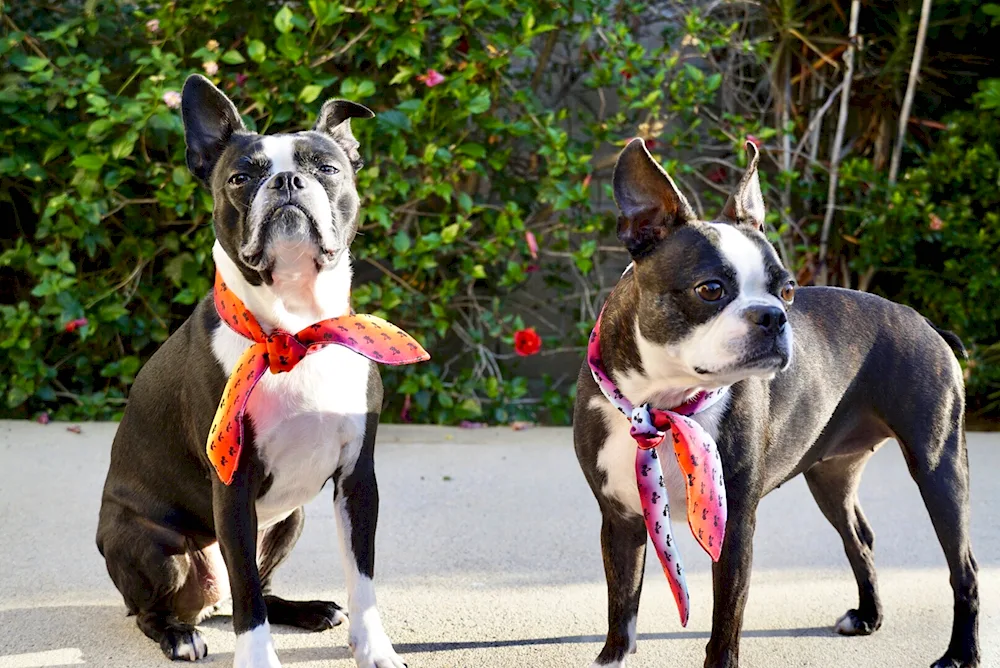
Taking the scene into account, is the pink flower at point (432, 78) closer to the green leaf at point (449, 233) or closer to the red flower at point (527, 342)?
the green leaf at point (449, 233)

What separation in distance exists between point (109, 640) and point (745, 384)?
179 cm

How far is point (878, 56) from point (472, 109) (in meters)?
2.48

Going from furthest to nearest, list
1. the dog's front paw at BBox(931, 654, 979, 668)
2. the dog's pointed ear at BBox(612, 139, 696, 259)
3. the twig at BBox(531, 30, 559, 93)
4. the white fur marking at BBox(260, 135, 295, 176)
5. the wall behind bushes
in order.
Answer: the twig at BBox(531, 30, 559, 93)
the wall behind bushes
the dog's front paw at BBox(931, 654, 979, 668)
the white fur marking at BBox(260, 135, 295, 176)
the dog's pointed ear at BBox(612, 139, 696, 259)

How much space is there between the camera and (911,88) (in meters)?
5.71

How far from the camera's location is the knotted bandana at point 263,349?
249 centimetres

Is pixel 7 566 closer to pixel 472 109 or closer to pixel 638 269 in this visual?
pixel 638 269

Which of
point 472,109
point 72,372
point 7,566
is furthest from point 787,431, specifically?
point 72,372

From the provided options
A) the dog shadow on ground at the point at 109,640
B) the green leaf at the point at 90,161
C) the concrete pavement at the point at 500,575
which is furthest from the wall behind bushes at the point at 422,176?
the dog shadow on ground at the point at 109,640

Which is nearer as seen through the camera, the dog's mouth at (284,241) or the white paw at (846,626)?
the dog's mouth at (284,241)

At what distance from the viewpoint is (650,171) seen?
8.21 ft

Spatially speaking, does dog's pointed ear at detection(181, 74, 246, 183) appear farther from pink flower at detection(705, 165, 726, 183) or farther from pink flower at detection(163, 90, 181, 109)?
pink flower at detection(705, 165, 726, 183)

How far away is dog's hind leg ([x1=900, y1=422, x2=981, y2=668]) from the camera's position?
2.76 m

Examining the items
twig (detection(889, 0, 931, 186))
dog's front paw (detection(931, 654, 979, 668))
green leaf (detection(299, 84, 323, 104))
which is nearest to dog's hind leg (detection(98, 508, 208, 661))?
dog's front paw (detection(931, 654, 979, 668))

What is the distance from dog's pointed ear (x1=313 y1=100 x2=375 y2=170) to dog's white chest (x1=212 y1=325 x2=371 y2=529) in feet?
1.92
